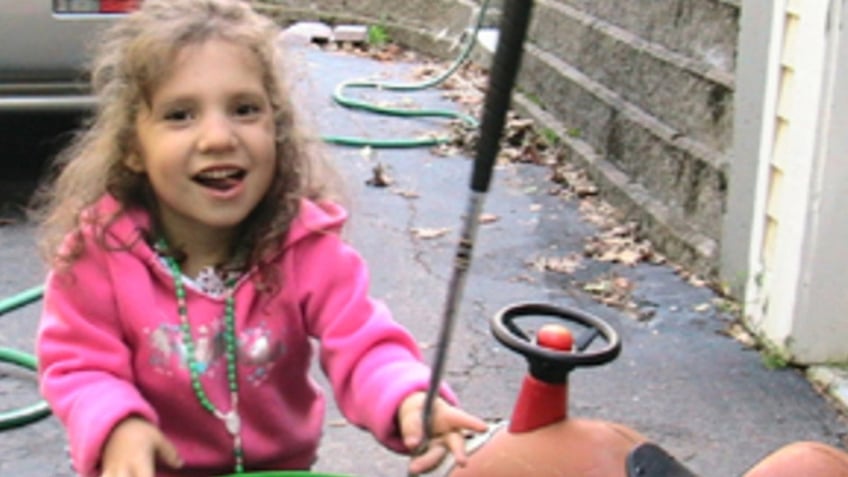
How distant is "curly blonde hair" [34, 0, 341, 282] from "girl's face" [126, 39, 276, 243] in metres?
0.02

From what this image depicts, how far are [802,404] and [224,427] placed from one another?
5.89 feet

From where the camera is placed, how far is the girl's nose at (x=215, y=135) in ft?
5.93

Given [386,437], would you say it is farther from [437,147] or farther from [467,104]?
[467,104]

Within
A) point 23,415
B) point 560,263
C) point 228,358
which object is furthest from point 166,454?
point 560,263

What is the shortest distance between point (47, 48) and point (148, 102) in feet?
9.33

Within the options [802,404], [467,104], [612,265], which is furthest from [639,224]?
[467,104]

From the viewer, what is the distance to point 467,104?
287 inches

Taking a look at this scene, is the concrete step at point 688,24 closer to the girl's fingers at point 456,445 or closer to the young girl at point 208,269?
the young girl at point 208,269

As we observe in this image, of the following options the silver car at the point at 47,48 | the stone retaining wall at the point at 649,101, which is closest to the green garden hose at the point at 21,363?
the silver car at the point at 47,48

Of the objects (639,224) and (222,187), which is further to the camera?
(639,224)

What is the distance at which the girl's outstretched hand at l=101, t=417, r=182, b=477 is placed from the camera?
1.65m

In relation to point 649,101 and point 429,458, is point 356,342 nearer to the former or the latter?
point 429,458

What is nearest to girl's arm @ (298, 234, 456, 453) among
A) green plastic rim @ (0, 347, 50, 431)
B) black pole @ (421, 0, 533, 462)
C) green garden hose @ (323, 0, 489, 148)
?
black pole @ (421, 0, 533, 462)

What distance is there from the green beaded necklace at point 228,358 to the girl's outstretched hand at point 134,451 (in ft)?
0.55
